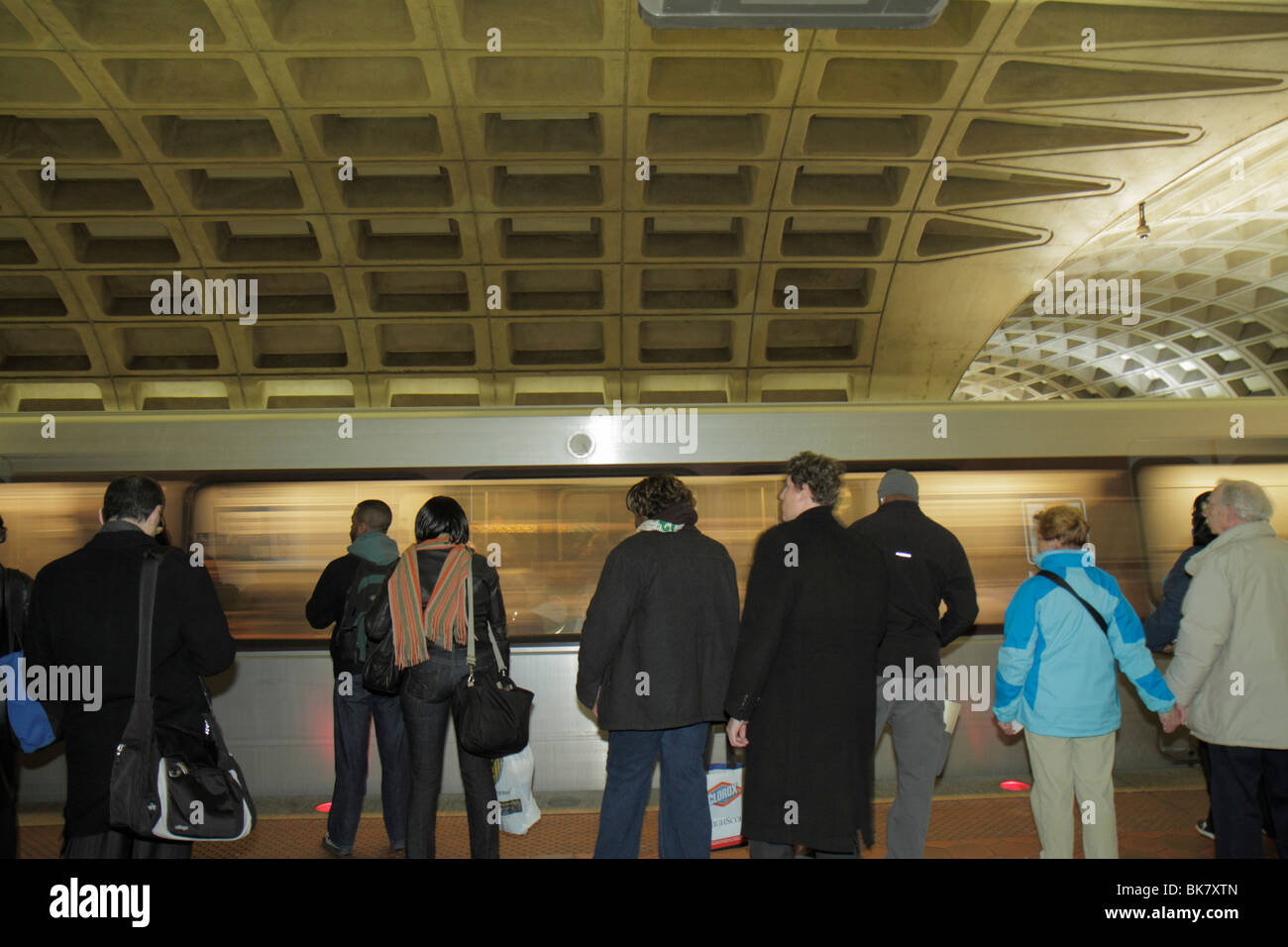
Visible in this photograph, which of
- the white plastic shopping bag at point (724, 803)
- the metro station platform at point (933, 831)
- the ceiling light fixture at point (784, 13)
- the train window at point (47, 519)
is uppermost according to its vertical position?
the ceiling light fixture at point (784, 13)

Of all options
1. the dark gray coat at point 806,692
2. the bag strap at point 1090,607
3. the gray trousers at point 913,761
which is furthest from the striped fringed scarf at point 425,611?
the bag strap at point 1090,607

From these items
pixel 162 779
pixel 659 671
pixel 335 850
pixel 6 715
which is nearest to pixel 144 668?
pixel 162 779

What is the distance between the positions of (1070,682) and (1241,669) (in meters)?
0.74

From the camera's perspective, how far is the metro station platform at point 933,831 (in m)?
5.09

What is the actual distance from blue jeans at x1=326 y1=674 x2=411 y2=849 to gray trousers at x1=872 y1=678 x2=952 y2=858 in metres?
2.65

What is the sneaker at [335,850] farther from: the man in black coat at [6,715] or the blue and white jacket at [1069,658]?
the blue and white jacket at [1069,658]

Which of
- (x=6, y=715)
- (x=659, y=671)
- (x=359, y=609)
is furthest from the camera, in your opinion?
(x=359, y=609)

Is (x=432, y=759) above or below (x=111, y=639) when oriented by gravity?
below

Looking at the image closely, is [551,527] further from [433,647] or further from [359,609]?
[433,647]

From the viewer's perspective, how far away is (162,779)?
3262 millimetres

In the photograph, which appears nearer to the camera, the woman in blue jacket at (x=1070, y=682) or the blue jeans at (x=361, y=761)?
the woman in blue jacket at (x=1070, y=682)

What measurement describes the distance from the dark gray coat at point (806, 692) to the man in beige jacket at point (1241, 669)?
1.50 metres

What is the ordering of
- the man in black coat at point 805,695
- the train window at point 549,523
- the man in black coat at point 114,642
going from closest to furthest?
the man in black coat at point 114,642, the man in black coat at point 805,695, the train window at point 549,523

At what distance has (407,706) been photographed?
166 inches
